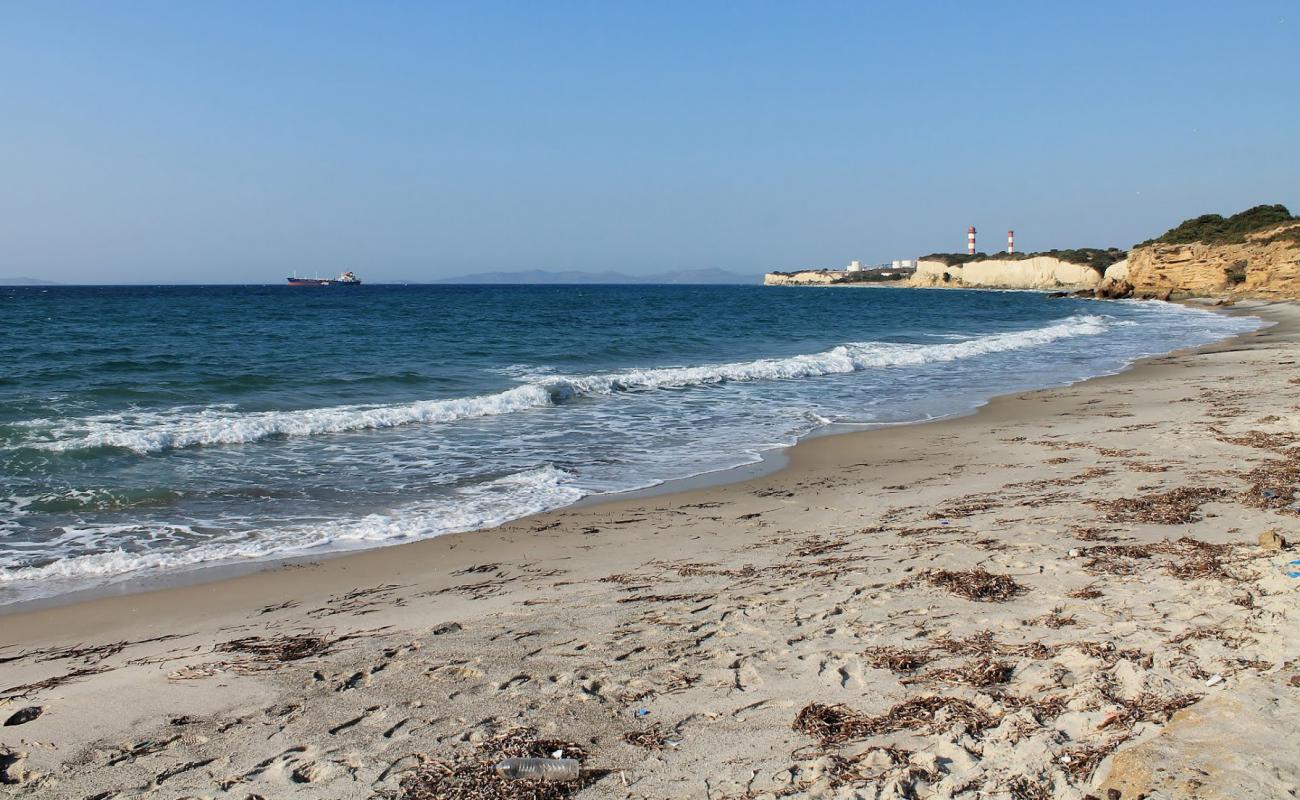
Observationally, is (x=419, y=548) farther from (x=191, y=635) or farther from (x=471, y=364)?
(x=471, y=364)

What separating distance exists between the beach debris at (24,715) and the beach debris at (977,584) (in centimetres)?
486

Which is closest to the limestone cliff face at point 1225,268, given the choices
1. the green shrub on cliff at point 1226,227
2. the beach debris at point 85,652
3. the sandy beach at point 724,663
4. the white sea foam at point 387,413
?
the green shrub on cliff at point 1226,227

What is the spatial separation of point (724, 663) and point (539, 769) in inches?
48.0

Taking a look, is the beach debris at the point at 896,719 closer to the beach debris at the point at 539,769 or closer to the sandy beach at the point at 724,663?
the sandy beach at the point at 724,663

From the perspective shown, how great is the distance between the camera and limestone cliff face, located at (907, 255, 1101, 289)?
100062 mm

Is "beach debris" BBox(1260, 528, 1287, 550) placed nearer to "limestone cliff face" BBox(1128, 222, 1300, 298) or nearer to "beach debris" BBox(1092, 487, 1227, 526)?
"beach debris" BBox(1092, 487, 1227, 526)

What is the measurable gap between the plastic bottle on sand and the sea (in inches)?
171

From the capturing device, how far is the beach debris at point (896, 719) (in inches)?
136

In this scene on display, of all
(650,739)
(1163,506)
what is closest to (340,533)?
(650,739)

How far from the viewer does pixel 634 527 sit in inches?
298

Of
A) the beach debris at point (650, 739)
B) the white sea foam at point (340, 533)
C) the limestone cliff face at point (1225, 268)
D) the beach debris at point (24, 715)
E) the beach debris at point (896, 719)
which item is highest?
the limestone cliff face at point (1225, 268)

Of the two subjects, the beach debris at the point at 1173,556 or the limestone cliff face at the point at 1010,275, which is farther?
the limestone cliff face at the point at 1010,275

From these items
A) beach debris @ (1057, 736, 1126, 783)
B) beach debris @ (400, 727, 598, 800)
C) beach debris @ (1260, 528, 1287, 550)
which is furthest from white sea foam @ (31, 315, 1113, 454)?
beach debris @ (1057, 736, 1126, 783)

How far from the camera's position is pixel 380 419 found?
13797 mm
